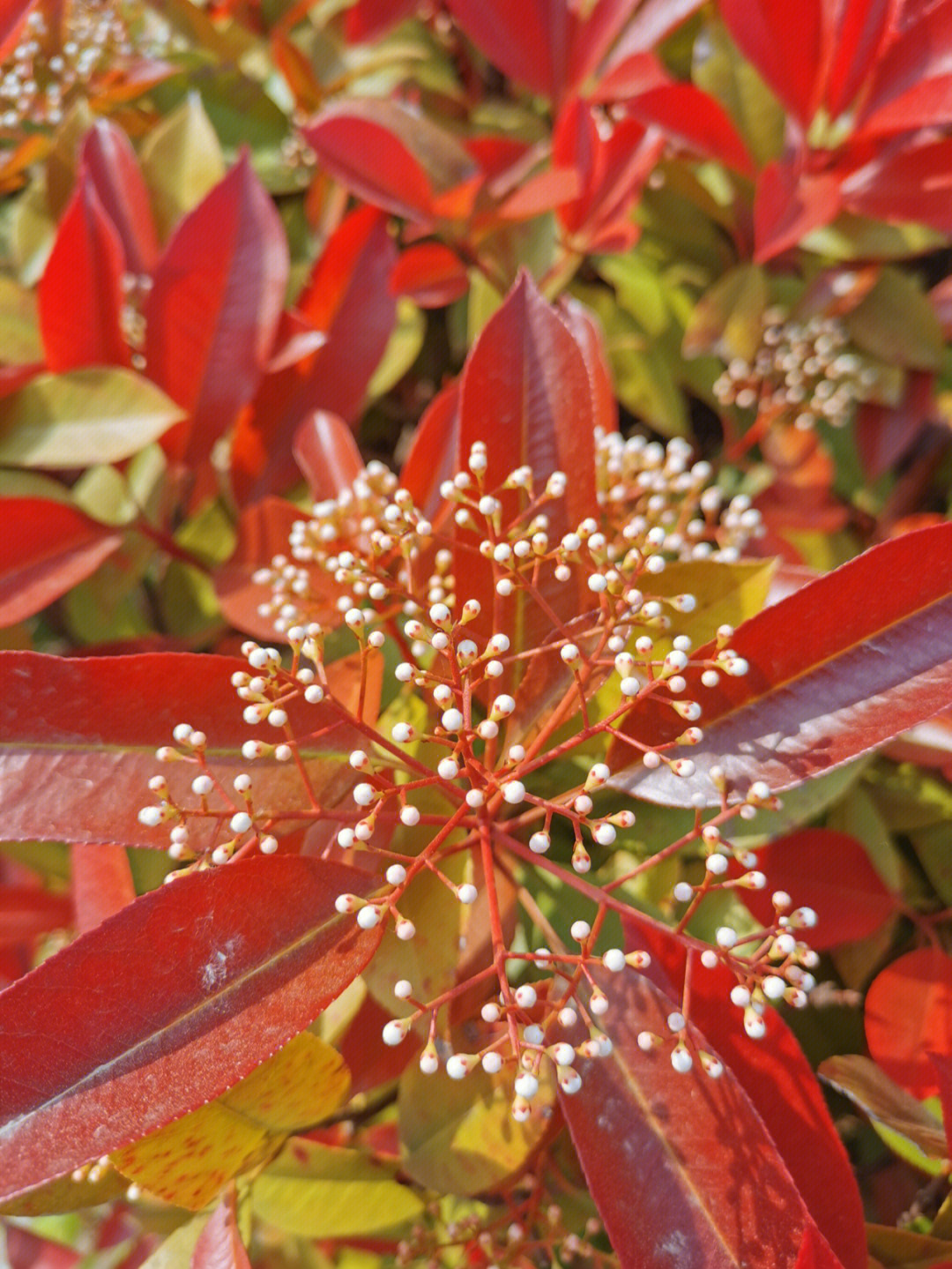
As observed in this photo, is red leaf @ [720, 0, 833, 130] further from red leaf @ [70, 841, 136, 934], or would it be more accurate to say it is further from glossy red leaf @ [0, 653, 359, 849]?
red leaf @ [70, 841, 136, 934]

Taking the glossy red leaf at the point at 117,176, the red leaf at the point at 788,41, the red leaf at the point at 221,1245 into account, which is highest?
the red leaf at the point at 788,41

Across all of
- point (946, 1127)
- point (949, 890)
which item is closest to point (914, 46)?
point (949, 890)

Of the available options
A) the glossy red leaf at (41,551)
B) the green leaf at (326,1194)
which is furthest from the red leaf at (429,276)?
the green leaf at (326,1194)

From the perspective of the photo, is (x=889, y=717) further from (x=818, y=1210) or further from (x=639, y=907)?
(x=818, y=1210)

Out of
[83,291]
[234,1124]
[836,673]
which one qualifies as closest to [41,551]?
[83,291]

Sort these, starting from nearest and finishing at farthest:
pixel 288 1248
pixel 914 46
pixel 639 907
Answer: pixel 639 907 → pixel 914 46 → pixel 288 1248

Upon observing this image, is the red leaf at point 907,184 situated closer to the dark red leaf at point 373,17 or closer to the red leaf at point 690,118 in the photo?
the red leaf at point 690,118
